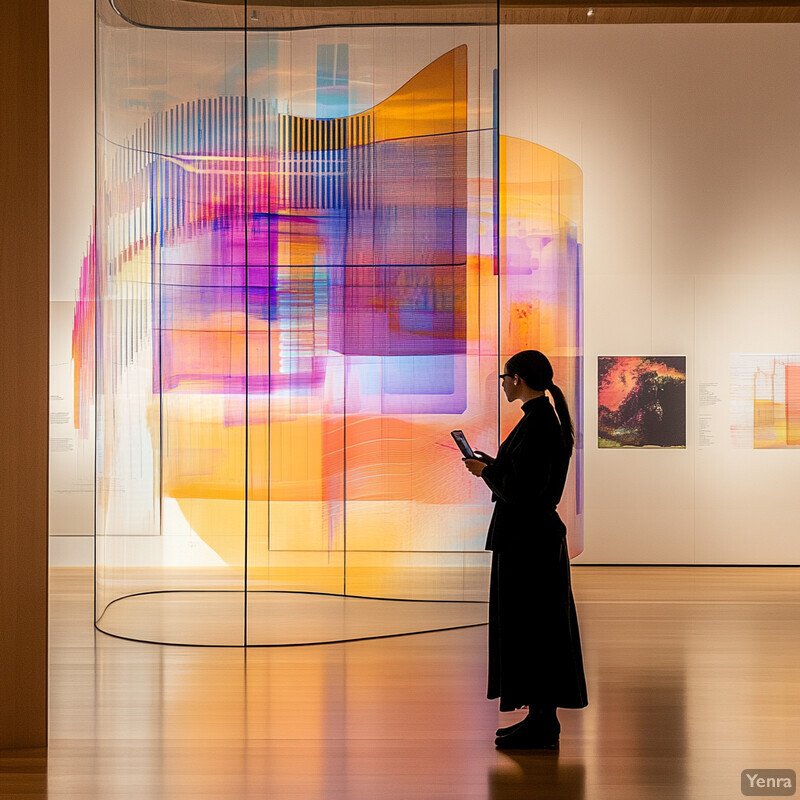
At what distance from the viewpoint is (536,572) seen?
4301mm

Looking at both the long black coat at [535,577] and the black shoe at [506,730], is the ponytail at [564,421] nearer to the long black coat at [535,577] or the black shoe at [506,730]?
the long black coat at [535,577]

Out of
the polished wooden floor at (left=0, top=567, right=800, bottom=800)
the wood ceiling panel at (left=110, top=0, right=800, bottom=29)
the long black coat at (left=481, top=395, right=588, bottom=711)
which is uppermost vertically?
the wood ceiling panel at (left=110, top=0, right=800, bottom=29)

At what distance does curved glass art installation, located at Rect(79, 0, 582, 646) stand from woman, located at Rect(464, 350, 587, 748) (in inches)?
89.6

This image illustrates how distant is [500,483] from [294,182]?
2.96 meters

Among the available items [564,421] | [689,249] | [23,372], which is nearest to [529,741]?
[564,421]

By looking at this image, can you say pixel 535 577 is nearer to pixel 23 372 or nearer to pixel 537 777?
pixel 537 777

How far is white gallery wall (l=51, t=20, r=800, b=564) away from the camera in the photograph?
370 inches

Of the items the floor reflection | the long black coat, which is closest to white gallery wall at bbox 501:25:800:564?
the long black coat

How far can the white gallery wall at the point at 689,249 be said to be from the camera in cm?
939

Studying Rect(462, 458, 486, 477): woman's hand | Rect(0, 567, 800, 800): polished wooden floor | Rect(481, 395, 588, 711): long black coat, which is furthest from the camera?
Rect(462, 458, 486, 477): woman's hand

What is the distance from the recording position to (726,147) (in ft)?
31.0

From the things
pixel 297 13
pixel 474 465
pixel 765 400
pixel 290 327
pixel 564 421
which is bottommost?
pixel 474 465

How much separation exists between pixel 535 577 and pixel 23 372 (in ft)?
8.27

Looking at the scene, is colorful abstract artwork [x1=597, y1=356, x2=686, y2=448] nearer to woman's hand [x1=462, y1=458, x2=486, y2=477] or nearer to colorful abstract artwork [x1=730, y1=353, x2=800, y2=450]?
colorful abstract artwork [x1=730, y1=353, x2=800, y2=450]
